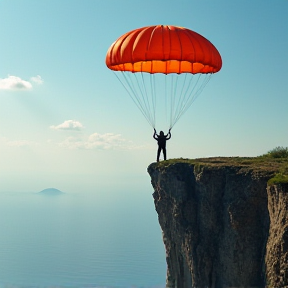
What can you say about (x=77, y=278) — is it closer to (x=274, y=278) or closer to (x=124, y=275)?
(x=124, y=275)

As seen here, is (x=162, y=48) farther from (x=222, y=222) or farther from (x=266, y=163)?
(x=222, y=222)

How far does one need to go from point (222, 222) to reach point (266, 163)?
3.95 metres

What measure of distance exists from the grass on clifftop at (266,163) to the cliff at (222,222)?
0.06 m

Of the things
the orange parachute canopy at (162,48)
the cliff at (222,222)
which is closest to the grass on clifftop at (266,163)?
the cliff at (222,222)

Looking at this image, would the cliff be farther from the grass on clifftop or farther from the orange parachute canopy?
the orange parachute canopy

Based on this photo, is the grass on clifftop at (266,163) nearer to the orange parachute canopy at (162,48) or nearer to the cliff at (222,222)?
the cliff at (222,222)

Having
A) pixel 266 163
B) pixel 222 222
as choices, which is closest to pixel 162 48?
pixel 266 163

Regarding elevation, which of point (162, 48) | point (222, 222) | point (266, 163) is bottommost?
point (222, 222)

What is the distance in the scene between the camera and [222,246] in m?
22.0

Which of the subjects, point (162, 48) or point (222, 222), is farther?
point (222, 222)

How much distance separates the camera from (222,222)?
22.5m

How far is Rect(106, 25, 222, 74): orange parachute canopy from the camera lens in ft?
72.3

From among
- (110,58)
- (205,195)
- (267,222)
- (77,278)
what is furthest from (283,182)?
(77,278)

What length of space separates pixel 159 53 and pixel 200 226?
9703 mm
